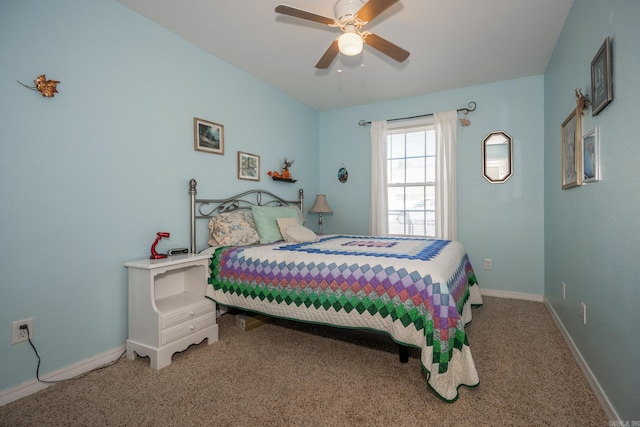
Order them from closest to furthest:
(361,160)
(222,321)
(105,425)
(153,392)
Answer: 1. (105,425)
2. (153,392)
3. (222,321)
4. (361,160)

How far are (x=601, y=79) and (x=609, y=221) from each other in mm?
775

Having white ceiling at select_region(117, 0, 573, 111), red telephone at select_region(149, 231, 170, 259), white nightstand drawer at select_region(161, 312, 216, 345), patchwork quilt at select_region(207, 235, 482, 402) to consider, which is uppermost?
white ceiling at select_region(117, 0, 573, 111)

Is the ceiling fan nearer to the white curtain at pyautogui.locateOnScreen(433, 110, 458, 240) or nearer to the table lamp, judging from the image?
the white curtain at pyautogui.locateOnScreen(433, 110, 458, 240)

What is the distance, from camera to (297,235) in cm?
303

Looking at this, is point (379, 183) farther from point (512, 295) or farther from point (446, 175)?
point (512, 295)

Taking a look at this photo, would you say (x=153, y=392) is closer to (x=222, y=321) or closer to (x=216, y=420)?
(x=216, y=420)

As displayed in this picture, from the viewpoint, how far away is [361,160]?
14.8 feet

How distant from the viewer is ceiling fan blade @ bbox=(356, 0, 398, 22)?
5.81ft

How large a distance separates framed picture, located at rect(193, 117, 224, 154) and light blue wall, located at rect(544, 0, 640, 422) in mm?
2951

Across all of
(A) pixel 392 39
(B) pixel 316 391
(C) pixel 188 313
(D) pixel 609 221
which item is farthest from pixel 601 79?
(C) pixel 188 313

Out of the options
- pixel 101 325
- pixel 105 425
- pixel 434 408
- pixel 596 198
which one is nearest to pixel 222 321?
pixel 101 325

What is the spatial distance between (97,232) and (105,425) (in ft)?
3.99

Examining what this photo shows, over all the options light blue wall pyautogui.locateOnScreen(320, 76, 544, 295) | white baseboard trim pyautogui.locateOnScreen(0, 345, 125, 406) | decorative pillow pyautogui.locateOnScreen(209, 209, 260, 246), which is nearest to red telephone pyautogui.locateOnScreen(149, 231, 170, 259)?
decorative pillow pyautogui.locateOnScreen(209, 209, 260, 246)

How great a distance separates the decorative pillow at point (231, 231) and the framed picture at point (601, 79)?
2.68 metres
